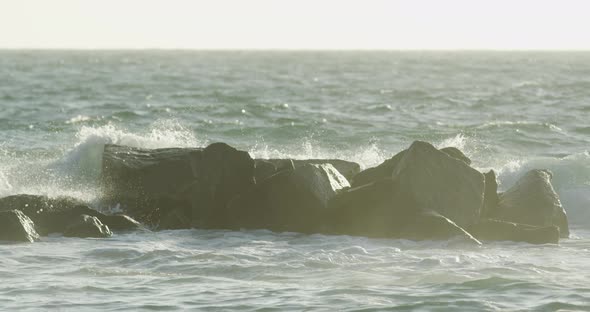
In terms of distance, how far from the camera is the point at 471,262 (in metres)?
12.1

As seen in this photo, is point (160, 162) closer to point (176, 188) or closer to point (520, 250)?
point (176, 188)

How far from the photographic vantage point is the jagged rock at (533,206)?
14664 mm

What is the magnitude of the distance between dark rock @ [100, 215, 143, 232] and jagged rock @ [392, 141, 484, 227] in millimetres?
3760

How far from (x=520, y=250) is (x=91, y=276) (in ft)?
17.4

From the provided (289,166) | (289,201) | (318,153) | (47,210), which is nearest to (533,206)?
(289,201)

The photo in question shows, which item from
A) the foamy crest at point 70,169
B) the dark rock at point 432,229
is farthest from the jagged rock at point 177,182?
the dark rock at point 432,229

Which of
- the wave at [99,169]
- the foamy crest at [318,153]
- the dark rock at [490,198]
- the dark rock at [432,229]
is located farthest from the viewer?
the foamy crest at [318,153]

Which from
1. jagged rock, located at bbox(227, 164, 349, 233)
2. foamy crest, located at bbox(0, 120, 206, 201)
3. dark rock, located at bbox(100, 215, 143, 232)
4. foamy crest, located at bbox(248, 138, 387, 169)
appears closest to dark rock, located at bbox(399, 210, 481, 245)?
jagged rock, located at bbox(227, 164, 349, 233)

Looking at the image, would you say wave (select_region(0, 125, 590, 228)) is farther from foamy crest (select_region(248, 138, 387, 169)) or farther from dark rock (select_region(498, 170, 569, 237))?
dark rock (select_region(498, 170, 569, 237))

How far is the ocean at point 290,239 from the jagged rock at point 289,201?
0.39 m

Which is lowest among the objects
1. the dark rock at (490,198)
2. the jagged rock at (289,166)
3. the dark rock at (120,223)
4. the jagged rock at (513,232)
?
the dark rock at (120,223)

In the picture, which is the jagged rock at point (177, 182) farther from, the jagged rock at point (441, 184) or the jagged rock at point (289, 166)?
the jagged rock at point (441, 184)

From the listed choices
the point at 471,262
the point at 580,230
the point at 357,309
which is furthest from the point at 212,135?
the point at 357,309

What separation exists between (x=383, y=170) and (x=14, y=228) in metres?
5.57
